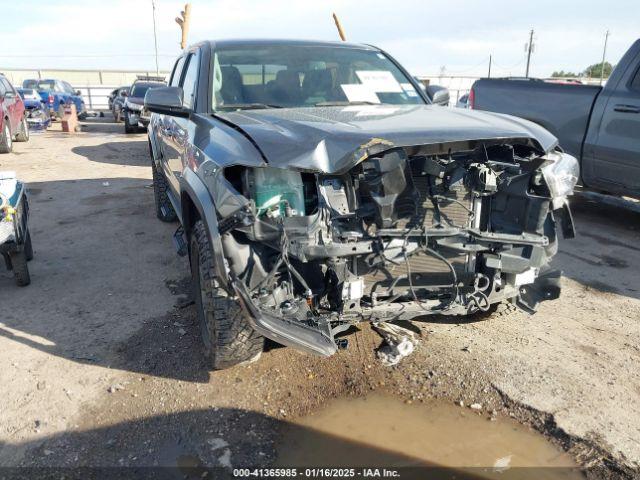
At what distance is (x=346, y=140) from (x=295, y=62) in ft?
5.35

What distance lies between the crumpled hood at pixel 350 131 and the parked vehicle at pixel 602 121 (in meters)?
2.90

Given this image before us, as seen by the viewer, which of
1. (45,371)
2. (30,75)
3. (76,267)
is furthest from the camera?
(30,75)

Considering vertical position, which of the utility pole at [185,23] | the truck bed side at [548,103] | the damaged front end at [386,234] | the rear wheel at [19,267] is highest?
the utility pole at [185,23]

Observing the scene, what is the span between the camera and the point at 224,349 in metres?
2.86

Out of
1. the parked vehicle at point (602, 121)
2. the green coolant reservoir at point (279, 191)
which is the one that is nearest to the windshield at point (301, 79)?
the green coolant reservoir at point (279, 191)

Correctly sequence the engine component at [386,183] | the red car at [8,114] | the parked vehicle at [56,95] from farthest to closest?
the parked vehicle at [56,95]
the red car at [8,114]
the engine component at [386,183]

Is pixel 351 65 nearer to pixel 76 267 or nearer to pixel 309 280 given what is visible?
pixel 309 280

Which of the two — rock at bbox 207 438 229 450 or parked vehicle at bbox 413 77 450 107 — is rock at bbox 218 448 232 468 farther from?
parked vehicle at bbox 413 77 450 107

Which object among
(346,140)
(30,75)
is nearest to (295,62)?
(346,140)

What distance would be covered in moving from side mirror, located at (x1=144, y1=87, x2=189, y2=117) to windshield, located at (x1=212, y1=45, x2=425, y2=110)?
0.23 metres

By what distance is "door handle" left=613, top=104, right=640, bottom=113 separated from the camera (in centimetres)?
546

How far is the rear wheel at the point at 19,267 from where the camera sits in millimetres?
4258

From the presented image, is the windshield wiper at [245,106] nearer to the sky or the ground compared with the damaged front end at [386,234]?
nearer to the sky

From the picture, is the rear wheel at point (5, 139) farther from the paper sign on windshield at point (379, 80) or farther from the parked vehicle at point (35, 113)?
the paper sign on windshield at point (379, 80)
